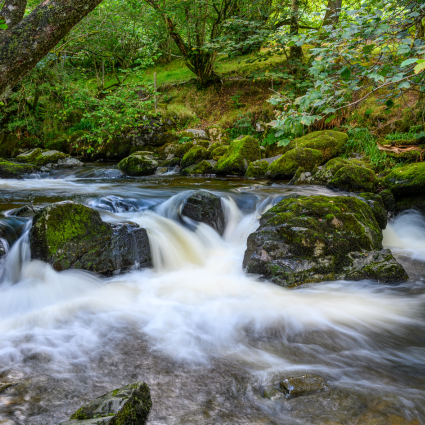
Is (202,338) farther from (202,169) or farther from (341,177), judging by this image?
(202,169)

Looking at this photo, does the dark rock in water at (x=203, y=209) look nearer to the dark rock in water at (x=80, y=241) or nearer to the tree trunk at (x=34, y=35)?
the dark rock in water at (x=80, y=241)

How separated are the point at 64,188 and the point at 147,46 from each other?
6.71 metres

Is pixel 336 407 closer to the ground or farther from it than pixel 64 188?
closer to the ground

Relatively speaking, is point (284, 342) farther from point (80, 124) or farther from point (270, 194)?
point (80, 124)

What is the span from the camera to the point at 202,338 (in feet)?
10.8

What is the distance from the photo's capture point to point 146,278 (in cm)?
480

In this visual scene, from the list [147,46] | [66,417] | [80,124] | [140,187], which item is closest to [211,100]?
[147,46]

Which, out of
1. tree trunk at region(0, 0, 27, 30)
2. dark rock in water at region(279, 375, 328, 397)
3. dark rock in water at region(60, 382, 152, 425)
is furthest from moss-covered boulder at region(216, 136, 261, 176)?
dark rock in water at region(60, 382, 152, 425)

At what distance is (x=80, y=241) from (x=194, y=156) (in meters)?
7.80

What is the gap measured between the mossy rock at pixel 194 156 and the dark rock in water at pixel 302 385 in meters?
9.91

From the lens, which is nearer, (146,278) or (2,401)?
(2,401)

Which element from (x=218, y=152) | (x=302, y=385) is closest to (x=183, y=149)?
(x=218, y=152)

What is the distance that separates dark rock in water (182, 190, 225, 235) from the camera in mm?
6203

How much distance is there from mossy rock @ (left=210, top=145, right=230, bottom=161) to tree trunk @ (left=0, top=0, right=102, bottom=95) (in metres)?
8.96
